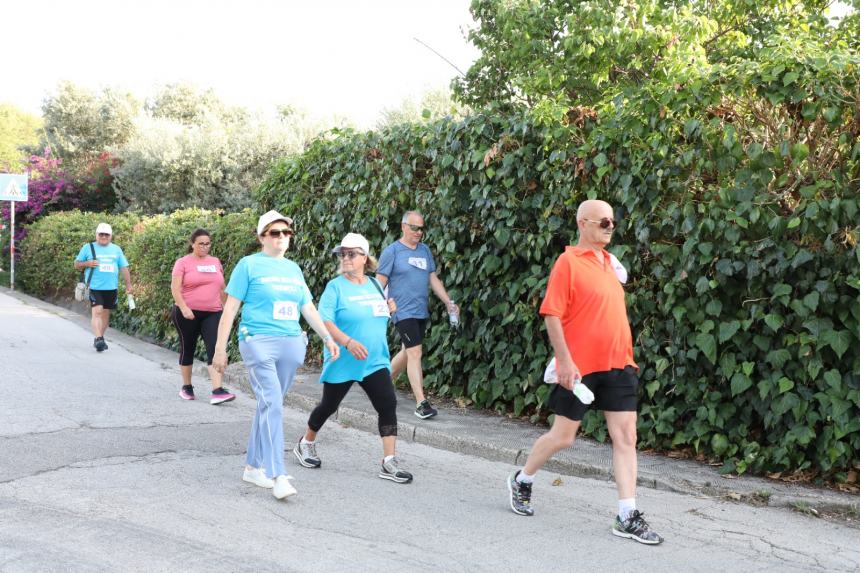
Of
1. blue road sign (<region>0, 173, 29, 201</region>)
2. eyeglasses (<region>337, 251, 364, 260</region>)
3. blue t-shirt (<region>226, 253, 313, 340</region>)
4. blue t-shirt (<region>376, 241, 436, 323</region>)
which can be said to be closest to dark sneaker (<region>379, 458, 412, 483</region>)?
blue t-shirt (<region>226, 253, 313, 340</region>)

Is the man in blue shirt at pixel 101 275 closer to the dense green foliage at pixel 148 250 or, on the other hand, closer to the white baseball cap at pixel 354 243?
the dense green foliage at pixel 148 250

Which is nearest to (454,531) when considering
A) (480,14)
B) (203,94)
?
(480,14)

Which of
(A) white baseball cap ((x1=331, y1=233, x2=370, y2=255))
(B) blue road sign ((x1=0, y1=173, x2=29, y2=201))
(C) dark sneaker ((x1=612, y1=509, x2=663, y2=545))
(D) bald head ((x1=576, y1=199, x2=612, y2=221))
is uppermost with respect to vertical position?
(B) blue road sign ((x1=0, y1=173, x2=29, y2=201))

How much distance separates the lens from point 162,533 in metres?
4.69

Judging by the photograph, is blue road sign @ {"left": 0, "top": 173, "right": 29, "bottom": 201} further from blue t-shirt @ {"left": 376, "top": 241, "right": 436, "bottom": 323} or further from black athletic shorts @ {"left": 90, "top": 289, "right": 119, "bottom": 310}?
blue t-shirt @ {"left": 376, "top": 241, "right": 436, "bottom": 323}

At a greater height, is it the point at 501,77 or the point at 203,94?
the point at 203,94

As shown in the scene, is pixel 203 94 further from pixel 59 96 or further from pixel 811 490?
pixel 811 490

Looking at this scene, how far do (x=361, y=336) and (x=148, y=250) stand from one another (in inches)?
458

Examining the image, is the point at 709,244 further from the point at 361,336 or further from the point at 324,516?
the point at 324,516

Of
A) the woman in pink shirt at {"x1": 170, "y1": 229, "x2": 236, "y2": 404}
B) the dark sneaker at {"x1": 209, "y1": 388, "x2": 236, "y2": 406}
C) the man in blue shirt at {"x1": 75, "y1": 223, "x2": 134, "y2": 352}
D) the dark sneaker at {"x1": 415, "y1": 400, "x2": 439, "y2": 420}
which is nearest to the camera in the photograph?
the dark sneaker at {"x1": 415, "y1": 400, "x2": 439, "y2": 420}

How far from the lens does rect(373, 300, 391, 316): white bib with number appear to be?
6160mm

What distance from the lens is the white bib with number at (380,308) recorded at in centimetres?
616

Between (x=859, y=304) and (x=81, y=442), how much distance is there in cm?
594

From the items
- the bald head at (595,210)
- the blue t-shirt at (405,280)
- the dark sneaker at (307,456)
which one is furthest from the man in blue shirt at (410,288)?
the bald head at (595,210)
